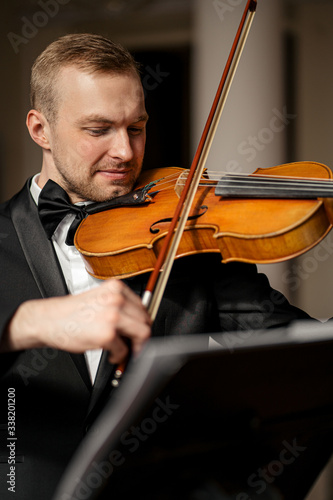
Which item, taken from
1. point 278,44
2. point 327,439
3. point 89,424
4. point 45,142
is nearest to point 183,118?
point 278,44

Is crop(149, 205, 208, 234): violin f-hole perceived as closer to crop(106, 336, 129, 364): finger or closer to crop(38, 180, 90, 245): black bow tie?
crop(38, 180, 90, 245): black bow tie

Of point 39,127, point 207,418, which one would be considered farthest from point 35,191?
point 207,418

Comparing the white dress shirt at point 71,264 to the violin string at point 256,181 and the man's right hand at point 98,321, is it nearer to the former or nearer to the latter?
the violin string at point 256,181

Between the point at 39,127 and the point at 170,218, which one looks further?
the point at 39,127

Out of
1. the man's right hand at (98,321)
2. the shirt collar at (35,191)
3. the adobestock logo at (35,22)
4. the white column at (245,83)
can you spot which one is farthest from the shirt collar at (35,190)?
the adobestock logo at (35,22)

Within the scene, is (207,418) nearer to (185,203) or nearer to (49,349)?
(185,203)

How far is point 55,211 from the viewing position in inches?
52.6

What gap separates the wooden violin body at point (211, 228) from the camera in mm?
1024

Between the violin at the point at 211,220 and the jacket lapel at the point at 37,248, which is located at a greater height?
the violin at the point at 211,220

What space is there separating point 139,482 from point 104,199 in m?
0.77

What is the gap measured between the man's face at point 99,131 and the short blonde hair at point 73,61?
0.06ft

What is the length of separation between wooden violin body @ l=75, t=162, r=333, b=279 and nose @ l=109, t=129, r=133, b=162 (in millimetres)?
98

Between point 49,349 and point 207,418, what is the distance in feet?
1.88

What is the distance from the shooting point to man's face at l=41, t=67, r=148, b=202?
4.31 ft
